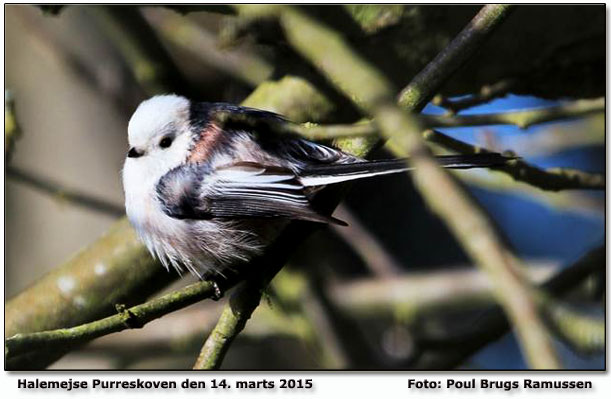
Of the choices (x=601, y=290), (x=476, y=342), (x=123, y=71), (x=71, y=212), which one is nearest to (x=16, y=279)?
(x=71, y=212)

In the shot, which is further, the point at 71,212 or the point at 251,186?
the point at 71,212

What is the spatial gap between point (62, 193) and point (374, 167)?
0.94 meters

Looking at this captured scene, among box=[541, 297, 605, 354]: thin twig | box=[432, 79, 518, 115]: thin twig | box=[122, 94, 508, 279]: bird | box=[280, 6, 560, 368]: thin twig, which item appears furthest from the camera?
box=[432, 79, 518, 115]: thin twig

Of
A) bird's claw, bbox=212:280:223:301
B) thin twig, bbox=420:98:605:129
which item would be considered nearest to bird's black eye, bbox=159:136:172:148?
bird's claw, bbox=212:280:223:301

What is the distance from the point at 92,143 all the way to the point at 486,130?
4.01ft

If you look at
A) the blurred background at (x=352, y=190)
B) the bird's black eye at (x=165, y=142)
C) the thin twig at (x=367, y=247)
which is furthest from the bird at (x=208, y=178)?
the thin twig at (x=367, y=247)

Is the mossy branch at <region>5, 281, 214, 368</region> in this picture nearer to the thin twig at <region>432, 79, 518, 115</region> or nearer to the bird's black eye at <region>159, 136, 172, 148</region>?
the bird's black eye at <region>159, 136, 172, 148</region>

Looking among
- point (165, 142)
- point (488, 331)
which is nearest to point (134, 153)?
point (165, 142)

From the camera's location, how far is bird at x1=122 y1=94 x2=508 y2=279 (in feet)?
4.96

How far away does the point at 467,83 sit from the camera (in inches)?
73.2

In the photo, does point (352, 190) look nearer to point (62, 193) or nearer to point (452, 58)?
point (452, 58)

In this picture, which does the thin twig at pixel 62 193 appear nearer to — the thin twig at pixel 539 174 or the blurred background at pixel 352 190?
the blurred background at pixel 352 190

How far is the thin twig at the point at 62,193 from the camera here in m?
1.94

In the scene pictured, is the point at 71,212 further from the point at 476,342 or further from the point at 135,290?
the point at 476,342
